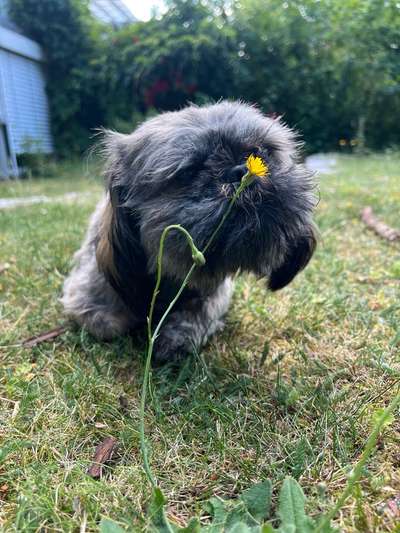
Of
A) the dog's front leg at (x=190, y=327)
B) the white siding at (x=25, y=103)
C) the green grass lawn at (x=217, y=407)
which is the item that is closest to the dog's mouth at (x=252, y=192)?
the dog's front leg at (x=190, y=327)

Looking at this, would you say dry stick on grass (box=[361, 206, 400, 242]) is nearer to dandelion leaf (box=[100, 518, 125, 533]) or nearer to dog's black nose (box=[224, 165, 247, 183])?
dog's black nose (box=[224, 165, 247, 183])

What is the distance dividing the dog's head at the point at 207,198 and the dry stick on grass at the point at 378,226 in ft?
6.07

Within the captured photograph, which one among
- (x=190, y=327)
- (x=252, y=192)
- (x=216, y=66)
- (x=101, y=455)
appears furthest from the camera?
(x=216, y=66)

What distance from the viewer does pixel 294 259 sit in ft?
7.86

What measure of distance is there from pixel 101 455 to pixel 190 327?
0.95 metres

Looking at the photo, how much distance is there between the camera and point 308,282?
125 inches

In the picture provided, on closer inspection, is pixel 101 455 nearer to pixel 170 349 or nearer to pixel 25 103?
pixel 170 349

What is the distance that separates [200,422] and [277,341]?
0.83 metres

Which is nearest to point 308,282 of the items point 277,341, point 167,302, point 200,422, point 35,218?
point 277,341

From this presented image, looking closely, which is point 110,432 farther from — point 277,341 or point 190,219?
point 277,341

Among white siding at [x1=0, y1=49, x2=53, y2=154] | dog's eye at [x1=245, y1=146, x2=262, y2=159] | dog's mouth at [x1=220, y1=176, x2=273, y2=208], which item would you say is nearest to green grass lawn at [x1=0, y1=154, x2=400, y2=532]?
dog's mouth at [x1=220, y1=176, x2=273, y2=208]

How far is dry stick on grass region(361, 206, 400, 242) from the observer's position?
396 centimetres

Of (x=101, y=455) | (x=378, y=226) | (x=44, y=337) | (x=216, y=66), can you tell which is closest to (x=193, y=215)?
(x=101, y=455)

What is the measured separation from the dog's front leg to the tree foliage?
417 inches
